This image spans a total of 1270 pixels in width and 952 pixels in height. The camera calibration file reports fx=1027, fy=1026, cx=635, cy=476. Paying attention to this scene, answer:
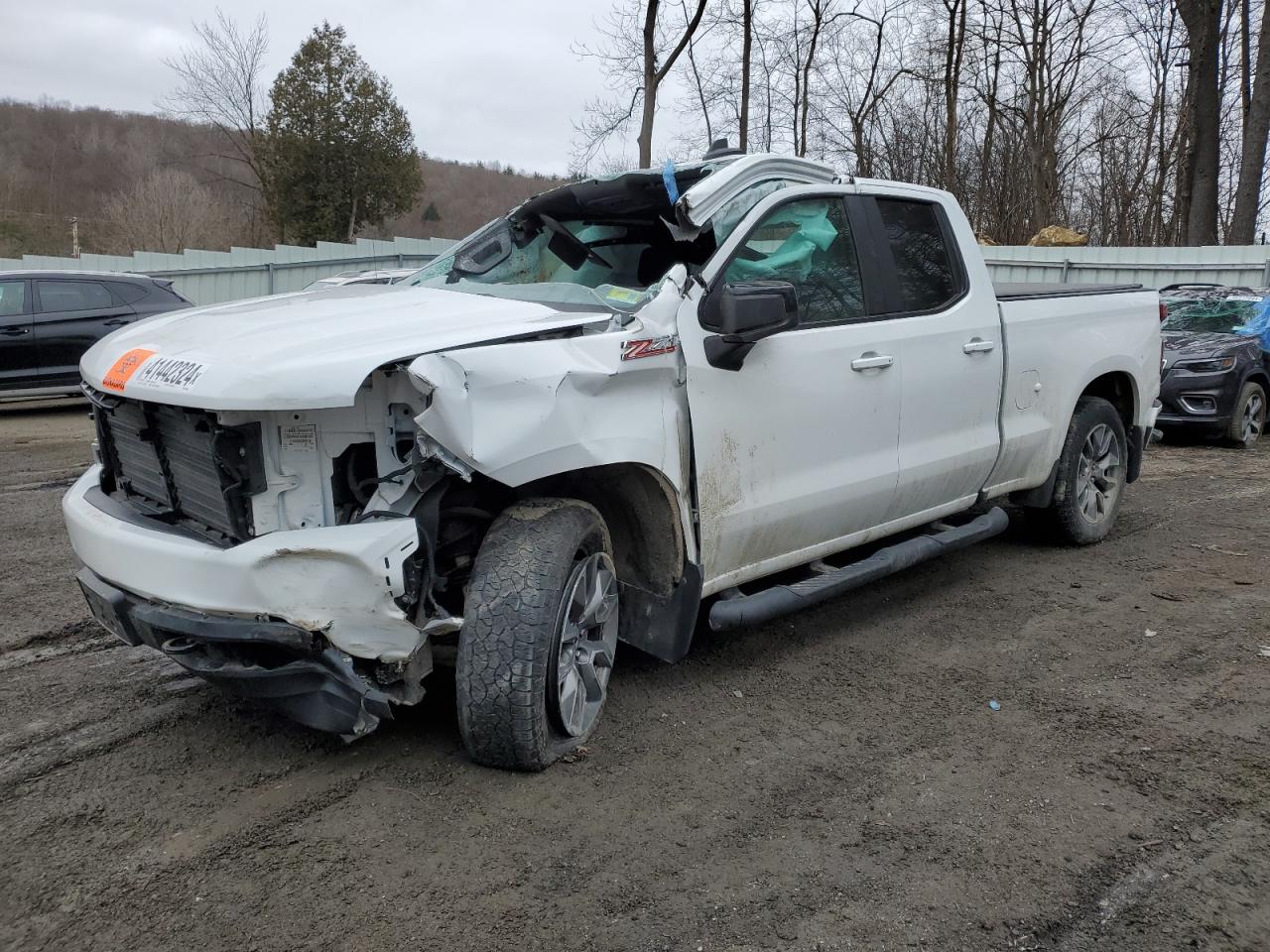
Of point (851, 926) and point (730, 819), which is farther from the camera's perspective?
point (730, 819)

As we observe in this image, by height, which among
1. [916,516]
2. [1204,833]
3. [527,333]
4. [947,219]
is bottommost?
[1204,833]

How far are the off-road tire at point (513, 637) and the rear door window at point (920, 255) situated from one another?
2.22 m

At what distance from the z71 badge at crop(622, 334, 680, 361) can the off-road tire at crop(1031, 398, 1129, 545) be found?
10.2ft

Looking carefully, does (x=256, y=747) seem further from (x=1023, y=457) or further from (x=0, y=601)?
(x=1023, y=457)

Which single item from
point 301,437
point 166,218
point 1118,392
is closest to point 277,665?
point 301,437

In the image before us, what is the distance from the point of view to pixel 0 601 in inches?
190

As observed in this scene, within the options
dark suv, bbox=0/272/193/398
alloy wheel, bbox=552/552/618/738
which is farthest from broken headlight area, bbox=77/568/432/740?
dark suv, bbox=0/272/193/398

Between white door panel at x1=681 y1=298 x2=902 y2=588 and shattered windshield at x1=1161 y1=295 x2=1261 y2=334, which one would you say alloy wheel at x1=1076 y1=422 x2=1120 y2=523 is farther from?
shattered windshield at x1=1161 y1=295 x2=1261 y2=334

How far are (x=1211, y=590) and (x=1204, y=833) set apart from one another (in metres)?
2.81

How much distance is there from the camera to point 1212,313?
38.2 feet

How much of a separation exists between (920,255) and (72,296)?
9.95m

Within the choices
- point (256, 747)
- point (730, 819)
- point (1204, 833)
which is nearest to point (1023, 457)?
point (1204, 833)

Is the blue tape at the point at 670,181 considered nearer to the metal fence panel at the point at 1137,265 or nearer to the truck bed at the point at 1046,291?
the truck bed at the point at 1046,291

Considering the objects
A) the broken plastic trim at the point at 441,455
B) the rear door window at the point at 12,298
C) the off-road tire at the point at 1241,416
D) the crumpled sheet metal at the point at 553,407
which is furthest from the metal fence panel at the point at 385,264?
the broken plastic trim at the point at 441,455
